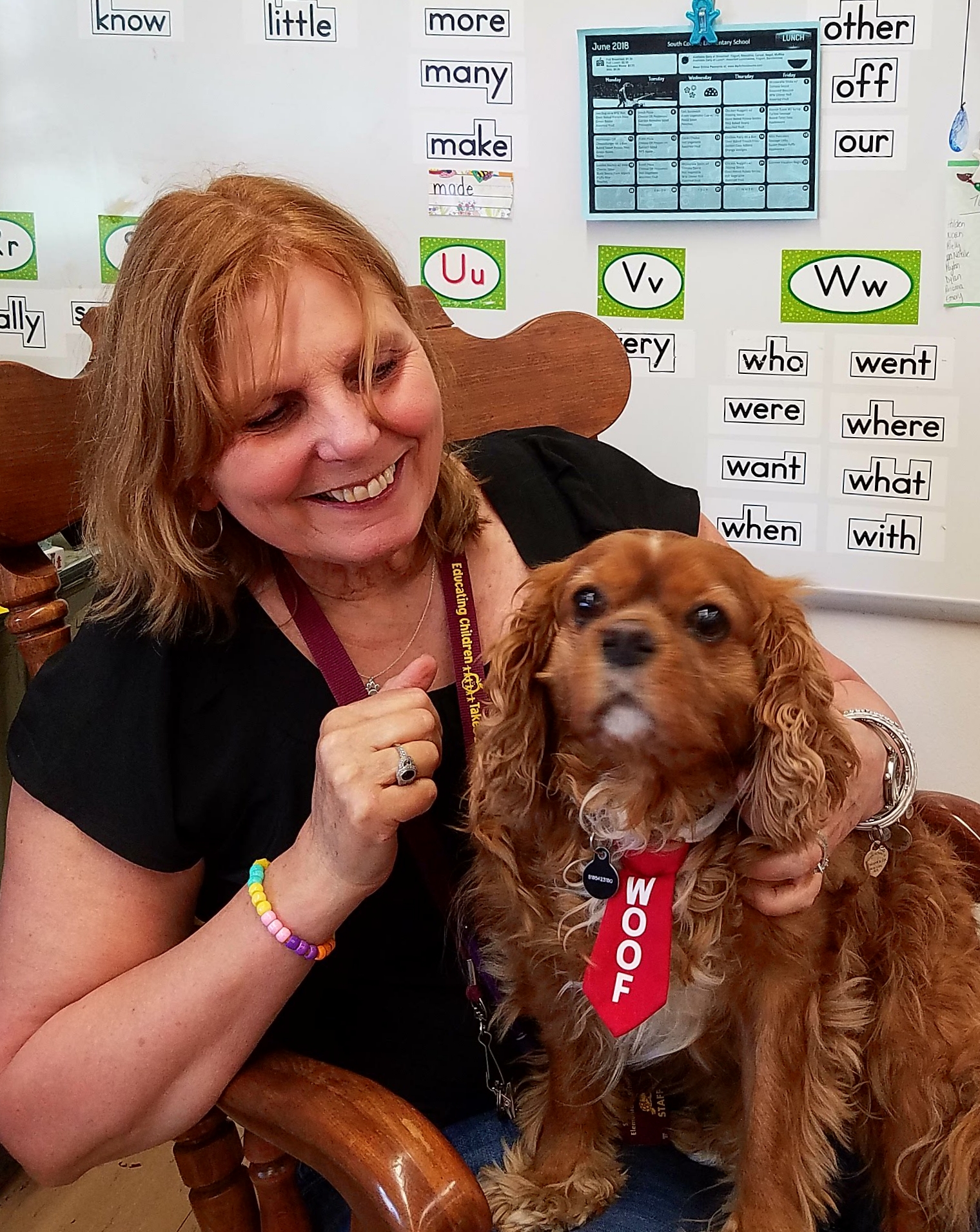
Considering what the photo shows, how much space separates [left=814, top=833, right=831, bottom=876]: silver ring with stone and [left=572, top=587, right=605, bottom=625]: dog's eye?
297mm

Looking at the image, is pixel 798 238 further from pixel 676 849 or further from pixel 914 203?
pixel 676 849

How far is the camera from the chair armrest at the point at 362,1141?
0.91 meters

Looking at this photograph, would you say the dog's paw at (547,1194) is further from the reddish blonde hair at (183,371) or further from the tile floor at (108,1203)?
the tile floor at (108,1203)

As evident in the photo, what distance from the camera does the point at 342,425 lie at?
1.10 meters

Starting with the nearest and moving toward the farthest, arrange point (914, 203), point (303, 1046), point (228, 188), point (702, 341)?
point (228, 188) < point (303, 1046) < point (914, 203) < point (702, 341)

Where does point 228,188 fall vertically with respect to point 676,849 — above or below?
above

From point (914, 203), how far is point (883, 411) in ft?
1.04

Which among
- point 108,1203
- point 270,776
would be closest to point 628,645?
point 270,776

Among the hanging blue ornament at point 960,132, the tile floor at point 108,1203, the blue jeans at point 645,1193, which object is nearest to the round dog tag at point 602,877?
the blue jeans at point 645,1193

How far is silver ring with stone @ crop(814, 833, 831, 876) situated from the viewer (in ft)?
3.55

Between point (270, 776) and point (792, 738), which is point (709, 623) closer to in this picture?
point (792, 738)

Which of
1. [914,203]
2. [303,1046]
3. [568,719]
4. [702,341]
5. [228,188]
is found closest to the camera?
[568,719]

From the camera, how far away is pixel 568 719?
105 cm

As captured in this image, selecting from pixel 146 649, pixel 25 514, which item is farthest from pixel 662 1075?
pixel 25 514
